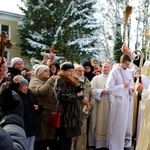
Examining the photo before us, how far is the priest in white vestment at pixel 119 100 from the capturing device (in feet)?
20.5

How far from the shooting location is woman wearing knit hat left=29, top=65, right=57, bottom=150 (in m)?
5.34

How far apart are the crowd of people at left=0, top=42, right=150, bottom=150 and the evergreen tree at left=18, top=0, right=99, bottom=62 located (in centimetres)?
1776

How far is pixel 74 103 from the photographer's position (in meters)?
5.32

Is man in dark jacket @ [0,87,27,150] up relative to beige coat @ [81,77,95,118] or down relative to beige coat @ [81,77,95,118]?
up

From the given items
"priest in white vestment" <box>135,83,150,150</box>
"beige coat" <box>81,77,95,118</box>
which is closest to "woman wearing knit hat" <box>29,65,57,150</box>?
"beige coat" <box>81,77,95,118</box>

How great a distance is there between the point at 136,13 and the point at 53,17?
23.2 ft

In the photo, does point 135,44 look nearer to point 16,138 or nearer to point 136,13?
point 136,13

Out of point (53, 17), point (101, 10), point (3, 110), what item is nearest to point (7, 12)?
point (53, 17)

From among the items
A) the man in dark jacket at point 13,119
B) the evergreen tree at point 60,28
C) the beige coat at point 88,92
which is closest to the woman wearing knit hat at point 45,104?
the beige coat at point 88,92

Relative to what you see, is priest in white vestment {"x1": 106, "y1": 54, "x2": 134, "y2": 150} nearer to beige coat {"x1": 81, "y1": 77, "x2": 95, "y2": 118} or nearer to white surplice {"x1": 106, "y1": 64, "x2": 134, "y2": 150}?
A: white surplice {"x1": 106, "y1": 64, "x2": 134, "y2": 150}

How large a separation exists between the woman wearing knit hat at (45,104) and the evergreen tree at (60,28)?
1958cm

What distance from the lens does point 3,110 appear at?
101 inches

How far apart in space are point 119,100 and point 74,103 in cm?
135

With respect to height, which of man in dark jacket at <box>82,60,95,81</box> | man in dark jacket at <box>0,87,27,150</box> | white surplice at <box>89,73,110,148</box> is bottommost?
white surplice at <box>89,73,110,148</box>
